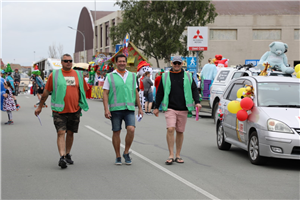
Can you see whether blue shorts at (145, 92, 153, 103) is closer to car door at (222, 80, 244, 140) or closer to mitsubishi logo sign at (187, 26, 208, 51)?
mitsubishi logo sign at (187, 26, 208, 51)

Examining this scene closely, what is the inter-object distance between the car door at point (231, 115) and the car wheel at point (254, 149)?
790 mm

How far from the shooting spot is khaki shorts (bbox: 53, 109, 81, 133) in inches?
297

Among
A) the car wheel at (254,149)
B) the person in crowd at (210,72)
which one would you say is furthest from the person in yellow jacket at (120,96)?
the person in crowd at (210,72)

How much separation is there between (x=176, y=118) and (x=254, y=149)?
1.49 m

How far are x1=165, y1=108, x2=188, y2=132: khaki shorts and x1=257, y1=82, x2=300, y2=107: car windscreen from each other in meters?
1.45

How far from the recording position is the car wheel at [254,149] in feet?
25.3

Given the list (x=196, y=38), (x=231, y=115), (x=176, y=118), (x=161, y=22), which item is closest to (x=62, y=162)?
(x=176, y=118)

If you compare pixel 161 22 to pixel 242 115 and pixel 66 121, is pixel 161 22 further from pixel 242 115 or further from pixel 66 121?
pixel 66 121

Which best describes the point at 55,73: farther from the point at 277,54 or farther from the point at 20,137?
the point at 277,54

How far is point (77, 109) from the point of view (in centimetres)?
770

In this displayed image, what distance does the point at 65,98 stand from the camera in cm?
755

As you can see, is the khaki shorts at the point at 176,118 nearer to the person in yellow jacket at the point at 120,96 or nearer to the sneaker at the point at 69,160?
the person in yellow jacket at the point at 120,96

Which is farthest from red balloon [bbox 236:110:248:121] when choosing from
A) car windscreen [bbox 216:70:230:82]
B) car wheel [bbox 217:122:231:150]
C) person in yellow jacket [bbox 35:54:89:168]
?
car windscreen [bbox 216:70:230:82]

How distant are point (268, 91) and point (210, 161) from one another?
175 cm
